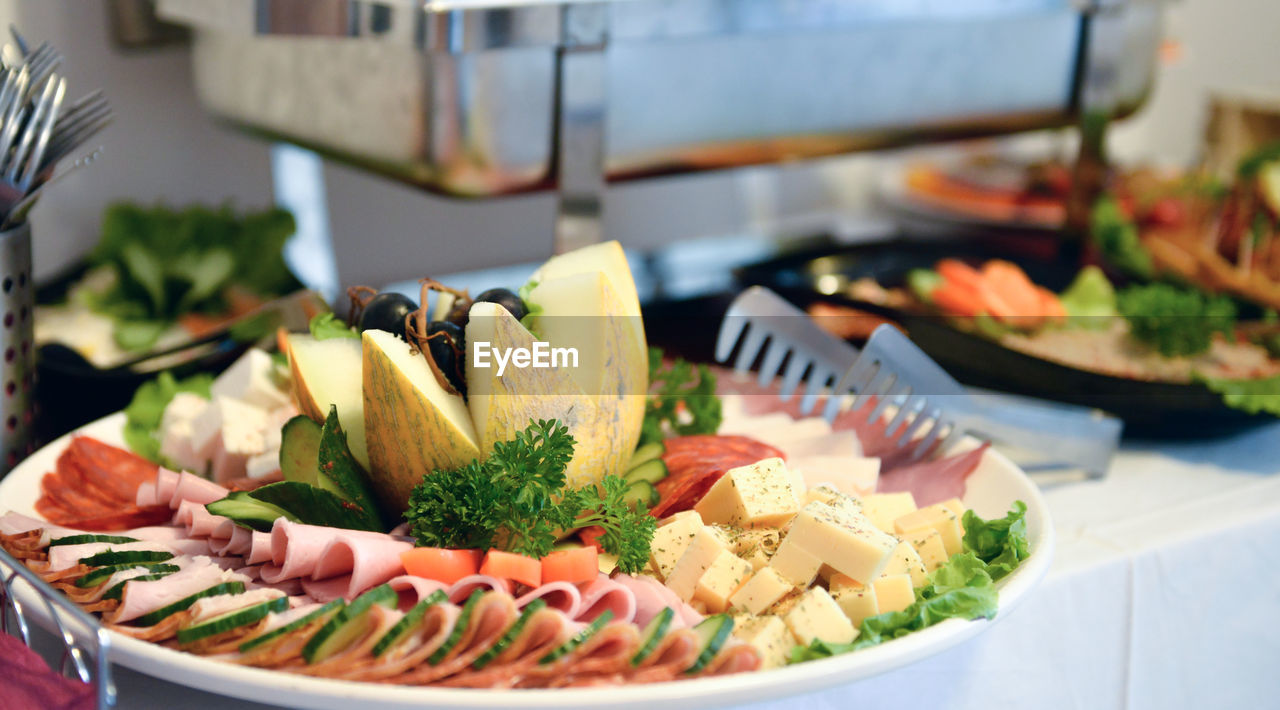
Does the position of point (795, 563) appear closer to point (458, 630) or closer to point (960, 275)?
point (458, 630)

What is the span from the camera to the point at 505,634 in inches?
24.0

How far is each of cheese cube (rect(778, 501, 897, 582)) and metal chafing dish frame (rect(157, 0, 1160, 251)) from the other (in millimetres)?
597

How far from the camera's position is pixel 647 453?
0.90 m

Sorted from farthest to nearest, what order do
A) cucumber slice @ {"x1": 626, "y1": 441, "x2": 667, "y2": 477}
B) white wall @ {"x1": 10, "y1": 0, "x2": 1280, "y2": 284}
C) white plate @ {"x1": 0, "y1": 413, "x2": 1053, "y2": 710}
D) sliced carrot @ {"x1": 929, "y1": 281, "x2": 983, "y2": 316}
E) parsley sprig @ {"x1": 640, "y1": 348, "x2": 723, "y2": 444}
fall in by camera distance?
1. white wall @ {"x1": 10, "y1": 0, "x2": 1280, "y2": 284}
2. sliced carrot @ {"x1": 929, "y1": 281, "x2": 983, "y2": 316}
3. parsley sprig @ {"x1": 640, "y1": 348, "x2": 723, "y2": 444}
4. cucumber slice @ {"x1": 626, "y1": 441, "x2": 667, "y2": 477}
5. white plate @ {"x1": 0, "y1": 413, "x2": 1053, "y2": 710}

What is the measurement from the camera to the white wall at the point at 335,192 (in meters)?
1.58

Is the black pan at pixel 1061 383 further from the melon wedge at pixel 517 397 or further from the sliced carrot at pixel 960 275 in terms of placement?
the melon wedge at pixel 517 397

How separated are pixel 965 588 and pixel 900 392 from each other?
0.31 m

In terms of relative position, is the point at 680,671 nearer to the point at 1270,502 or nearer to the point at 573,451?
the point at 573,451

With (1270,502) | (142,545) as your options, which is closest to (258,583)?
(142,545)

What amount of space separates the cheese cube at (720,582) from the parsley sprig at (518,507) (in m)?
0.05

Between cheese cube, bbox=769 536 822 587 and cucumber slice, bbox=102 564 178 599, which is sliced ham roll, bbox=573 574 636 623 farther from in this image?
cucumber slice, bbox=102 564 178 599

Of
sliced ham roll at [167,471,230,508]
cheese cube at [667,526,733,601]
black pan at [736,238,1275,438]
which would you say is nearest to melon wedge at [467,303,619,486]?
cheese cube at [667,526,733,601]

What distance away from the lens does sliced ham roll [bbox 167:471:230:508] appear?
0.79 m

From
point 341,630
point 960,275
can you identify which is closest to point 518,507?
point 341,630
